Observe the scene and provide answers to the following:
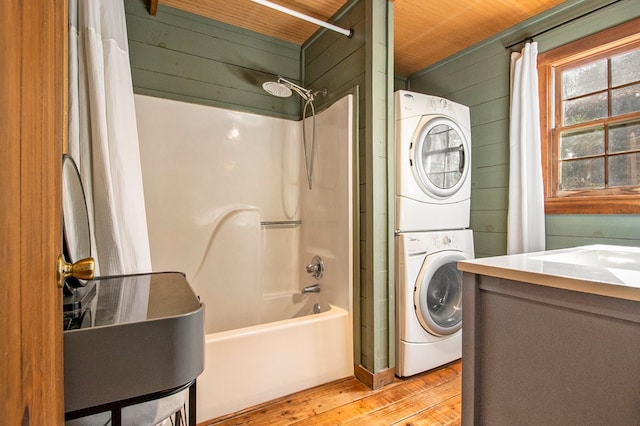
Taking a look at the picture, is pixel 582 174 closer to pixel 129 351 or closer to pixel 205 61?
pixel 129 351

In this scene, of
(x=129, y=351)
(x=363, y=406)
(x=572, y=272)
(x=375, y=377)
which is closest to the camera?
(x=129, y=351)

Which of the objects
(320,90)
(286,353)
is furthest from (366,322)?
(320,90)

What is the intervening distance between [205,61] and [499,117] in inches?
85.0

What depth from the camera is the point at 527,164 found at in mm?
2119

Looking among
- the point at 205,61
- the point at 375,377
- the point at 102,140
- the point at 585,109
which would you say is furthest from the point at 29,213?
the point at 585,109

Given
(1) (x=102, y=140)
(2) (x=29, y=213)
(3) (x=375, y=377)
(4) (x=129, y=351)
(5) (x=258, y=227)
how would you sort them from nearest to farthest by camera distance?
(2) (x=29, y=213)
(4) (x=129, y=351)
(1) (x=102, y=140)
(3) (x=375, y=377)
(5) (x=258, y=227)

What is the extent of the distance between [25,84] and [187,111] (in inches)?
79.3

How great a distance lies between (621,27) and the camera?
1.83m

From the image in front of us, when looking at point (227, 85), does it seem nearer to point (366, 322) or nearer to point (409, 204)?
point (409, 204)

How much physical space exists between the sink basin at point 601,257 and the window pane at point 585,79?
1124 mm

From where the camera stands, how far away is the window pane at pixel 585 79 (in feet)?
6.48

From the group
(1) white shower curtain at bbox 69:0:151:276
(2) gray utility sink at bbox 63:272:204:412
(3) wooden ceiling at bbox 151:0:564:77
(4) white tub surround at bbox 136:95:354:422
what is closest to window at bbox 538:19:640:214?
(3) wooden ceiling at bbox 151:0:564:77

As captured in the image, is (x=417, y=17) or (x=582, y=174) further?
(x=417, y=17)

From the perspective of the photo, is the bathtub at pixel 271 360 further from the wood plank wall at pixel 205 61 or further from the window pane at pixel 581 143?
the window pane at pixel 581 143
